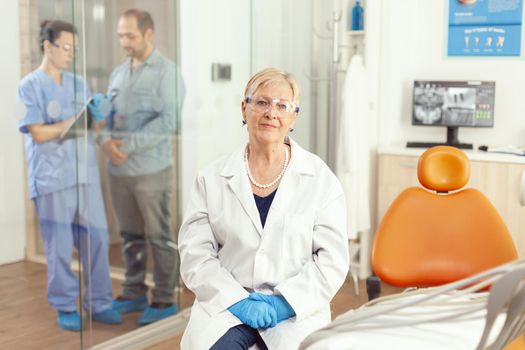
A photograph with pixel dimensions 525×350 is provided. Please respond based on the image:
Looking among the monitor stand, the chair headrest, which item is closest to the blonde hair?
the chair headrest

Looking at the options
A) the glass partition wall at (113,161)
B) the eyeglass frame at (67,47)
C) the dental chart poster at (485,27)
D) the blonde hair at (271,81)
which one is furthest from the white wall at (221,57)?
the blonde hair at (271,81)

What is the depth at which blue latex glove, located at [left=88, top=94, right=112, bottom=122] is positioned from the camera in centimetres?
317

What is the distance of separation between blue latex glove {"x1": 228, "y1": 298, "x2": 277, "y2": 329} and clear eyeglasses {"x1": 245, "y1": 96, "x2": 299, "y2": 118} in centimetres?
57

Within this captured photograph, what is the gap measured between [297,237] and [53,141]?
1.22 meters

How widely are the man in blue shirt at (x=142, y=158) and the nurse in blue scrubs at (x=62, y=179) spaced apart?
0.54ft

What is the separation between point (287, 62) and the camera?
440 cm

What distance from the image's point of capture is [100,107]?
10.6ft

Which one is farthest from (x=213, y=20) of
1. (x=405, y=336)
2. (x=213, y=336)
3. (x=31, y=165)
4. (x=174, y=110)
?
(x=405, y=336)

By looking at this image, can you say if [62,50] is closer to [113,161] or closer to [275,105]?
[113,161]

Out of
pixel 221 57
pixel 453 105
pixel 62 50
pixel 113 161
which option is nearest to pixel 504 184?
pixel 453 105

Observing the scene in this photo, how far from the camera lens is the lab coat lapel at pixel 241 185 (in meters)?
2.23

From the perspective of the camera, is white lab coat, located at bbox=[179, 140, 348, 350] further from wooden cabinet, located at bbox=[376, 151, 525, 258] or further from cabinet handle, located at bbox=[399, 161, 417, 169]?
cabinet handle, located at bbox=[399, 161, 417, 169]

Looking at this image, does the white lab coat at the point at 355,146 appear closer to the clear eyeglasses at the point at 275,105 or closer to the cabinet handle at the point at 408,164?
the cabinet handle at the point at 408,164

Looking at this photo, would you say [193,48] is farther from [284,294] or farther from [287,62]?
[284,294]
